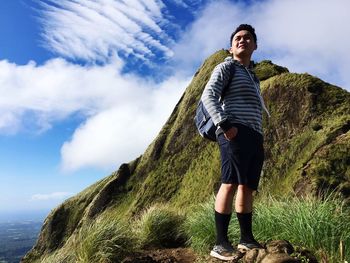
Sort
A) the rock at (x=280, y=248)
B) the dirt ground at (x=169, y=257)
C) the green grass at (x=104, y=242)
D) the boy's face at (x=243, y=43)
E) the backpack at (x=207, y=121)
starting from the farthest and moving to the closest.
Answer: the dirt ground at (x=169, y=257) → the green grass at (x=104, y=242) → the boy's face at (x=243, y=43) → the backpack at (x=207, y=121) → the rock at (x=280, y=248)

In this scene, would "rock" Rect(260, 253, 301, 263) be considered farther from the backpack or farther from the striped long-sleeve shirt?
the backpack

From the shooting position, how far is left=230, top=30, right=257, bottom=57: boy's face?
21.8 ft

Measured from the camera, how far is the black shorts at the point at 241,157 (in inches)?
235

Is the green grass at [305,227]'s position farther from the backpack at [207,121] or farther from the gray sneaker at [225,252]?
the backpack at [207,121]

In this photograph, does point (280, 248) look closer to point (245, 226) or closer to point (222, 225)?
point (245, 226)

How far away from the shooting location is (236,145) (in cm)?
598

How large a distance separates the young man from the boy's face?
249 mm

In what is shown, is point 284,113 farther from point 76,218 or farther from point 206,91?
point 76,218

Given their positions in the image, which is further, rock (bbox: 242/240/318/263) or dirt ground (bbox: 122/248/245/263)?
dirt ground (bbox: 122/248/245/263)

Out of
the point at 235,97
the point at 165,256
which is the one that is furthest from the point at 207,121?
the point at 165,256

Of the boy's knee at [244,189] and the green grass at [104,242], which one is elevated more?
the boy's knee at [244,189]

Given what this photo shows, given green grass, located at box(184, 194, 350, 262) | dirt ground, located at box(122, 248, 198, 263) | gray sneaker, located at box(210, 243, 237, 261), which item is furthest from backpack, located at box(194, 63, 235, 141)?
dirt ground, located at box(122, 248, 198, 263)

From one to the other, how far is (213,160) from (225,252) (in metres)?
13.6

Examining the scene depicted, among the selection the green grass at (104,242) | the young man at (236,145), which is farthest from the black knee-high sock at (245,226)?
the green grass at (104,242)
